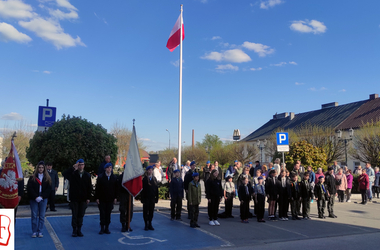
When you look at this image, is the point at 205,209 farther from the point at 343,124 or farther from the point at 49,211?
the point at 343,124

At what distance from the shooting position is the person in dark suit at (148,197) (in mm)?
8859

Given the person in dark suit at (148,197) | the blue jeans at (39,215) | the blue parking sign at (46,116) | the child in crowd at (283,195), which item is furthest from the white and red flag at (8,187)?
the child in crowd at (283,195)

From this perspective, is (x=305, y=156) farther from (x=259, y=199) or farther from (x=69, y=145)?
(x=69, y=145)

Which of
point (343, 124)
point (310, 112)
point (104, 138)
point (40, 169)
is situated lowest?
point (40, 169)

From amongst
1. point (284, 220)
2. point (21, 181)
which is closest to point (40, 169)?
point (21, 181)

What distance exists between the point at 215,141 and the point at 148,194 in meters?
73.3

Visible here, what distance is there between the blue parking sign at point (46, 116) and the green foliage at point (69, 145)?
548 millimetres

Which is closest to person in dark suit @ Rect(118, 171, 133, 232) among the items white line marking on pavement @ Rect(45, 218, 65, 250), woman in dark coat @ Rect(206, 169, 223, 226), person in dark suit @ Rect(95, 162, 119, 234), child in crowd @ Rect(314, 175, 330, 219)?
person in dark suit @ Rect(95, 162, 119, 234)

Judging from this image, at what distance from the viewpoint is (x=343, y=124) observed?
46.5m

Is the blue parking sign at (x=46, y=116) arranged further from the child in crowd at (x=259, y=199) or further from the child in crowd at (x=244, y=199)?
the child in crowd at (x=259, y=199)

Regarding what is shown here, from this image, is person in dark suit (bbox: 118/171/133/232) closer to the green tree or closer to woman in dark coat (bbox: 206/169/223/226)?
woman in dark coat (bbox: 206/169/223/226)

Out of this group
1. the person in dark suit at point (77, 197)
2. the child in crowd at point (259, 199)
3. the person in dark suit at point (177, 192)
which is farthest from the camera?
the child in crowd at point (259, 199)

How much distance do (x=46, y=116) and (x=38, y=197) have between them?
4.96 metres

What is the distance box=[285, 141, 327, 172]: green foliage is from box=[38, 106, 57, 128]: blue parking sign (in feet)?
46.0
